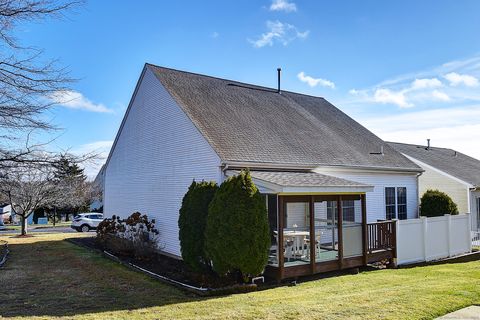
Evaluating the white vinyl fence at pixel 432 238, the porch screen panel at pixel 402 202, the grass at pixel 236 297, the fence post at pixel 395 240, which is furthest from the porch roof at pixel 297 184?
the porch screen panel at pixel 402 202

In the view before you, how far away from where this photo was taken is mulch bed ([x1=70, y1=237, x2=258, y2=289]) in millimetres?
10559

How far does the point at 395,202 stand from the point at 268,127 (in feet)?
24.5

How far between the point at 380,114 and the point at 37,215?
43.3 m

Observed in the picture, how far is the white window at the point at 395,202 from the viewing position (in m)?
18.2

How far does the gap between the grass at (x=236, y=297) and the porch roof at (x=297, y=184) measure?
263cm

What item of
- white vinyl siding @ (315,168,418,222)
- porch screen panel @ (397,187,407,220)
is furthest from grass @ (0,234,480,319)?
porch screen panel @ (397,187,407,220)

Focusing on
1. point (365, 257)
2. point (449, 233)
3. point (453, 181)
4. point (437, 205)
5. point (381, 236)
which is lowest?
point (365, 257)

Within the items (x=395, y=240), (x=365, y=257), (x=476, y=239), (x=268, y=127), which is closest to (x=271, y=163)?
(x=268, y=127)

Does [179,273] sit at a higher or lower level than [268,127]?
lower

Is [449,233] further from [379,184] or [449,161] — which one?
[449,161]

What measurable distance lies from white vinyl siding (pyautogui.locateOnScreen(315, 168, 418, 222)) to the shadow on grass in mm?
8103

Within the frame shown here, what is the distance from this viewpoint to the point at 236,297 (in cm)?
900

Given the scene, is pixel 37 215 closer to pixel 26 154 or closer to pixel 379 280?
pixel 26 154

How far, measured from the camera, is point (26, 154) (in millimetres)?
10125
